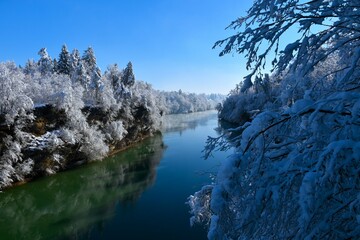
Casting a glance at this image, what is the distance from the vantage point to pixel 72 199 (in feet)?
67.8

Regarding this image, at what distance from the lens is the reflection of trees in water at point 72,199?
15656mm

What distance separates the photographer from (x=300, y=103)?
2.75m

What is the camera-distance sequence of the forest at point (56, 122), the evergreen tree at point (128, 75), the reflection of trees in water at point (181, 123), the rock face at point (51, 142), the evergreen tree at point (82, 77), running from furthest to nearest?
the reflection of trees in water at point (181, 123) → the evergreen tree at point (128, 75) → the evergreen tree at point (82, 77) → the forest at point (56, 122) → the rock face at point (51, 142)

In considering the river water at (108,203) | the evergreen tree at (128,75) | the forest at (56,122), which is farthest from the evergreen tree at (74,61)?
the river water at (108,203)

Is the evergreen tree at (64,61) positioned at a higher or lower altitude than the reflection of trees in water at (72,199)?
higher

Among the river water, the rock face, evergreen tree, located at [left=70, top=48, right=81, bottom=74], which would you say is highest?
evergreen tree, located at [left=70, top=48, right=81, bottom=74]

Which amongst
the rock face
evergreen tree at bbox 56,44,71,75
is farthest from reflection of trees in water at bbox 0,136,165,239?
evergreen tree at bbox 56,44,71,75

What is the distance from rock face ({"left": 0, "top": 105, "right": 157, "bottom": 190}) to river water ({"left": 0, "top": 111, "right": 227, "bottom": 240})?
4.46 ft

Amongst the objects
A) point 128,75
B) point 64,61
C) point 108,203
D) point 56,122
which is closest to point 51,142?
point 56,122

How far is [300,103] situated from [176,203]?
16455 millimetres

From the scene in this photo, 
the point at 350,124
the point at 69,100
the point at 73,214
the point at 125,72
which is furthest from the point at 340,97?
the point at 125,72

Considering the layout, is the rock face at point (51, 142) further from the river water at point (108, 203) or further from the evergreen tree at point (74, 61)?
the evergreen tree at point (74, 61)

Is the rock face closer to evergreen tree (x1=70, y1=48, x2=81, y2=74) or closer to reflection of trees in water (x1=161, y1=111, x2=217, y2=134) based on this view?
evergreen tree (x1=70, y1=48, x2=81, y2=74)

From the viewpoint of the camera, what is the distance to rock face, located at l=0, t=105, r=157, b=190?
75.4 feet
